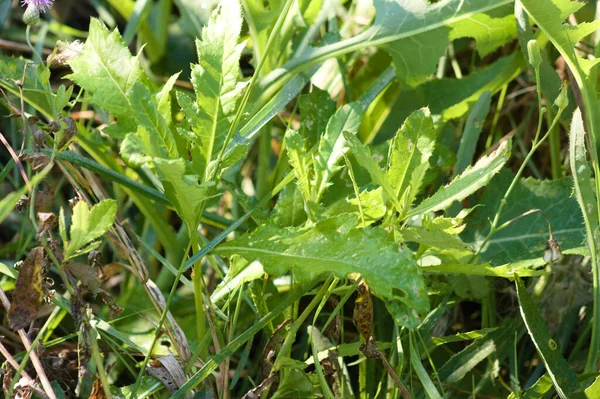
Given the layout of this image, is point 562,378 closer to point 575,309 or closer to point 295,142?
point 575,309

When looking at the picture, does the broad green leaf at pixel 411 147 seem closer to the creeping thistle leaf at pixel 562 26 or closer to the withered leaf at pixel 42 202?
the creeping thistle leaf at pixel 562 26

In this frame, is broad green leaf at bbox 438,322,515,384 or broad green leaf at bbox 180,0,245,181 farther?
broad green leaf at bbox 438,322,515,384

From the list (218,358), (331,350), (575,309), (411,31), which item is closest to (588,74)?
(411,31)

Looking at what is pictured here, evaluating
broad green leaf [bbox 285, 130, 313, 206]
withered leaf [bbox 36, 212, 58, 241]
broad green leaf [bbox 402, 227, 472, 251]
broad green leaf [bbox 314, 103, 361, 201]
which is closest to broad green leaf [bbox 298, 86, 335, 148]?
broad green leaf [bbox 314, 103, 361, 201]

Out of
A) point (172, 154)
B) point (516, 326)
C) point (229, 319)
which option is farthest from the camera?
point (516, 326)

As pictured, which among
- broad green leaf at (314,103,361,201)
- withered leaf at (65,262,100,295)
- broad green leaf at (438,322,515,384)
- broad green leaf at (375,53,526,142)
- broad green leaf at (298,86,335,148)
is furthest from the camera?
broad green leaf at (375,53,526,142)

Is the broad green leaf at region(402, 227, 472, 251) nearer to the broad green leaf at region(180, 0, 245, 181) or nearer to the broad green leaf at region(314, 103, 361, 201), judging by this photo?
the broad green leaf at region(314, 103, 361, 201)
